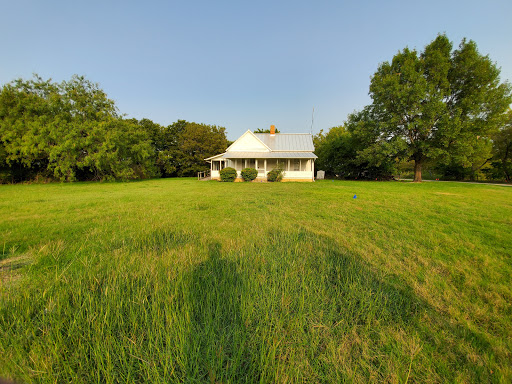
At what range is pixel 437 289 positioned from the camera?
2.53 m

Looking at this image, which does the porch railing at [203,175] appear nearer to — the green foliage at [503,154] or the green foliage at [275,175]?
the green foliage at [275,175]

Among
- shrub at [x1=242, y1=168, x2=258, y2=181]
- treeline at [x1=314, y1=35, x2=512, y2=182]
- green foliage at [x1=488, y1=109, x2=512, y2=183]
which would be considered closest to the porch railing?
shrub at [x1=242, y1=168, x2=258, y2=181]

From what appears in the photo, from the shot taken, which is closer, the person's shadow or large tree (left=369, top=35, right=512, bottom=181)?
the person's shadow

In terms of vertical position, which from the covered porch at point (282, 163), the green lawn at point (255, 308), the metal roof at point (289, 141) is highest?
the metal roof at point (289, 141)

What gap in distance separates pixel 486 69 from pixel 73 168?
143 ft

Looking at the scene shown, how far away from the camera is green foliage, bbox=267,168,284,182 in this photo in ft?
73.1

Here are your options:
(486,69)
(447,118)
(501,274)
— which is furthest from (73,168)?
(486,69)

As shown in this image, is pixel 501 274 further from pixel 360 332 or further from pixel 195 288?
pixel 195 288

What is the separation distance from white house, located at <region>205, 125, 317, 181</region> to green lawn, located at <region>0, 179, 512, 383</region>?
1920 cm

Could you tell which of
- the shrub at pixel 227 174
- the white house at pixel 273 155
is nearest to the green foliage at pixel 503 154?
the white house at pixel 273 155

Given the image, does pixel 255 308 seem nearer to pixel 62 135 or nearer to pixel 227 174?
pixel 227 174

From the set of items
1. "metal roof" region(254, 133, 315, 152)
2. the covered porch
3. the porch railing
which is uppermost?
"metal roof" region(254, 133, 315, 152)

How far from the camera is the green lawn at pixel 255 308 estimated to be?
4.77 ft

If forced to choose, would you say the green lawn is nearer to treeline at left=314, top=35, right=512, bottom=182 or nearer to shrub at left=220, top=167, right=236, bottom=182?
shrub at left=220, top=167, right=236, bottom=182
